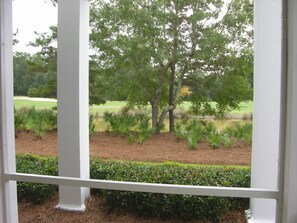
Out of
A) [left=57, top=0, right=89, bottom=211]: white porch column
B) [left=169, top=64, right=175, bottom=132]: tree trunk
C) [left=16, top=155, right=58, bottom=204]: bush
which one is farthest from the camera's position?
[left=169, top=64, right=175, bottom=132]: tree trunk

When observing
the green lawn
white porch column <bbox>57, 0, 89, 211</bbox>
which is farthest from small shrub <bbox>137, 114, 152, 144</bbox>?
the green lawn

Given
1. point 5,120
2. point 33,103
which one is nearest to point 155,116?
point 33,103

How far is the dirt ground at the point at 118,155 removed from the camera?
283 centimetres

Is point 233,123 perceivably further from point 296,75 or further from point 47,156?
point 47,156

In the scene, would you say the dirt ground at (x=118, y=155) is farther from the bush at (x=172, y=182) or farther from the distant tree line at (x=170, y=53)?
the distant tree line at (x=170, y=53)

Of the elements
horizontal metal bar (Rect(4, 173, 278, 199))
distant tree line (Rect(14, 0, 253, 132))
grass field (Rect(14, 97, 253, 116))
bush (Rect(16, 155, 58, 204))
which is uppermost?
distant tree line (Rect(14, 0, 253, 132))

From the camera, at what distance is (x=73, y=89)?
8.68ft

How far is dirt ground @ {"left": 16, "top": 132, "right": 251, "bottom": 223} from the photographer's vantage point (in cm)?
283

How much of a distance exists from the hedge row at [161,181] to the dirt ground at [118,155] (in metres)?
0.11

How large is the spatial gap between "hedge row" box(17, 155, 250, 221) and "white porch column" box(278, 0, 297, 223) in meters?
1.60

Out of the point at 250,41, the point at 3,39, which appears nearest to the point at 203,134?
the point at 250,41

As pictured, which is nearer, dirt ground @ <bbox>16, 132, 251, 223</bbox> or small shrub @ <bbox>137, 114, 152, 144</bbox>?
dirt ground @ <bbox>16, 132, 251, 223</bbox>

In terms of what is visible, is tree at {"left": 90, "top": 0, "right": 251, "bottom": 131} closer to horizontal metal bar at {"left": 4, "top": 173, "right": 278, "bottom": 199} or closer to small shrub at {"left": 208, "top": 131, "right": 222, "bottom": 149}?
small shrub at {"left": 208, "top": 131, "right": 222, "bottom": 149}

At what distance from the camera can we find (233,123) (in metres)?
3.45
